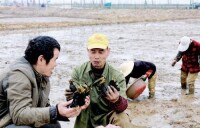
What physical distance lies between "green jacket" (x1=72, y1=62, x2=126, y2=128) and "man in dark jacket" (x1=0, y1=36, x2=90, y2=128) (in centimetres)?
74

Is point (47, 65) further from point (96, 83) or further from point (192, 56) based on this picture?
point (192, 56)

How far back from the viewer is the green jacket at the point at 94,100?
4.30 metres

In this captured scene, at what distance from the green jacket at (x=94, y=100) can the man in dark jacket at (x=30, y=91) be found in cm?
74

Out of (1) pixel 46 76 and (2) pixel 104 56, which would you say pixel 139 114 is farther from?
(1) pixel 46 76

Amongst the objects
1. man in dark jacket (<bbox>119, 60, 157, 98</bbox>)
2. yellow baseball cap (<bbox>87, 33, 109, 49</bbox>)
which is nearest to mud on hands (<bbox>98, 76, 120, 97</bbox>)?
yellow baseball cap (<bbox>87, 33, 109, 49</bbox>)

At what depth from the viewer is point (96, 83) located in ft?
13.7

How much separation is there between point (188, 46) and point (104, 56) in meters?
4.21

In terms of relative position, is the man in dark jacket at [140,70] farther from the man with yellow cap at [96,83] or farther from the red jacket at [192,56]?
the man with yellow cap at [96,83]

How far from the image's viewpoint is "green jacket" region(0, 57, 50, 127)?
334 cm

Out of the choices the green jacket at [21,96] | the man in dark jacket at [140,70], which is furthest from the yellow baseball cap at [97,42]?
the man in dark jacket at [140,70]

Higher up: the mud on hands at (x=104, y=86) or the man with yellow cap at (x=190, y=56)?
the mud on hands at (x=104, y=86)

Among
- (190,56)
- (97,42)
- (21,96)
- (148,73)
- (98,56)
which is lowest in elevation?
(148,73)

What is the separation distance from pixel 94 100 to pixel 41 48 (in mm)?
1145

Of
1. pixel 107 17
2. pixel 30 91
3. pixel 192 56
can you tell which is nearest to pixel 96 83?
pixel 30 91
